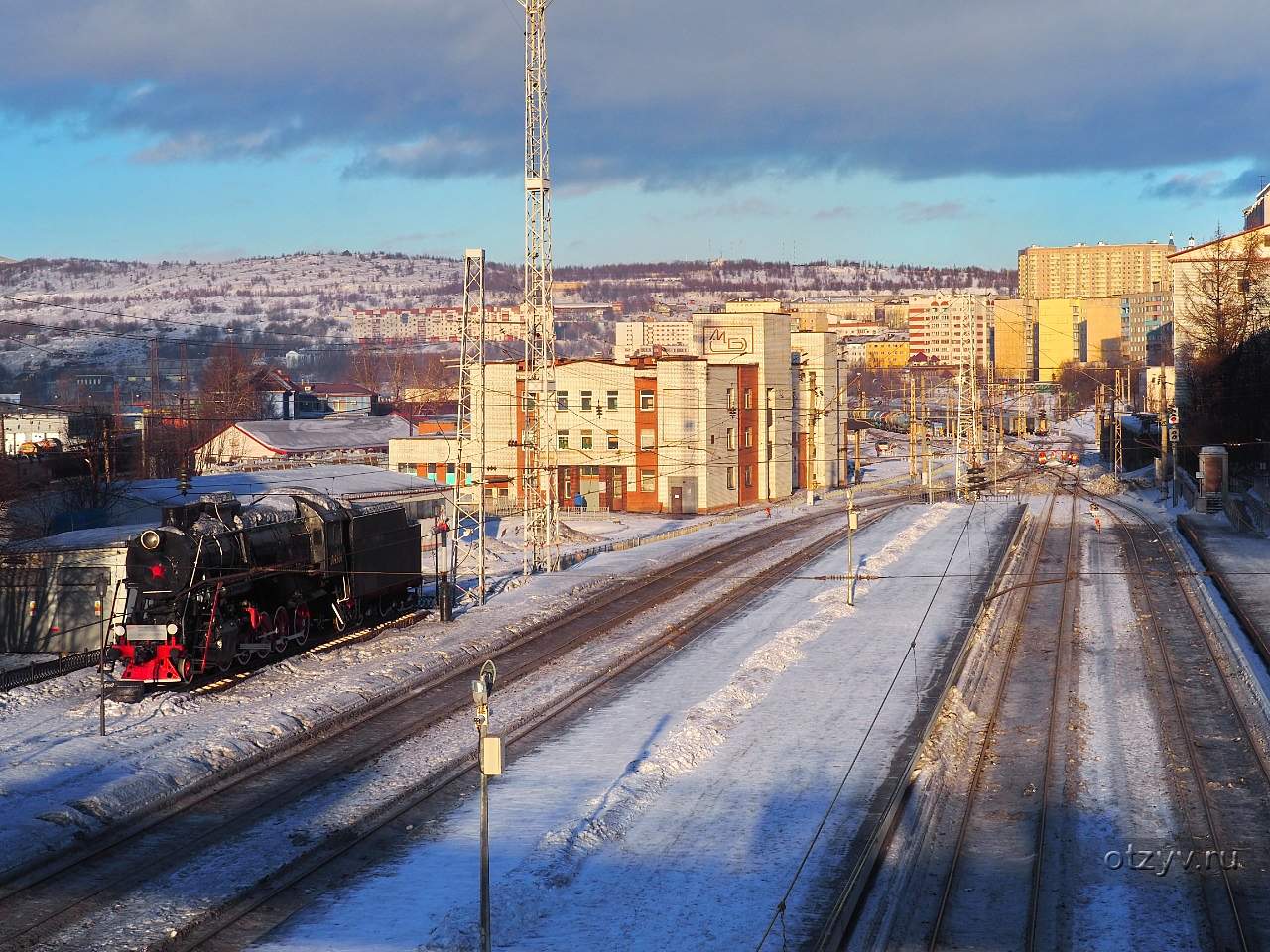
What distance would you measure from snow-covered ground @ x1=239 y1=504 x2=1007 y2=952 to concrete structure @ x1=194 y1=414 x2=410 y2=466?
5355 cm

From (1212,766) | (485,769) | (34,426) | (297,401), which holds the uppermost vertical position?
(297,401)

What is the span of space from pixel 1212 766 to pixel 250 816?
625 inches

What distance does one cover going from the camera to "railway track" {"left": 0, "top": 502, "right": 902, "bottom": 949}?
15609 millimetres

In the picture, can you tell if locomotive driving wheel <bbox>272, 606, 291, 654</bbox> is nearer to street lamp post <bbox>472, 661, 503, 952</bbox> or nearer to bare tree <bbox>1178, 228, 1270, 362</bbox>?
street lamp post <bbox>472, 661, 503, 952</bbox>

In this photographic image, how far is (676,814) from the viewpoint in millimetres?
19547

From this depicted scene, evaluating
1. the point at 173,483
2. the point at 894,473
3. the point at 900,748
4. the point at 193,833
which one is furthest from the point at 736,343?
the point at 193,833

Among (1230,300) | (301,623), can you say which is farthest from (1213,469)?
(301,623)

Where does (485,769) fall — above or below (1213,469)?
below

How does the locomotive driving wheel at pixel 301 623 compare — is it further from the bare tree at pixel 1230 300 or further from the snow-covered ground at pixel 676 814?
the bare tree at pixel 1230 300

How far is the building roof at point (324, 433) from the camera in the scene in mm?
81500

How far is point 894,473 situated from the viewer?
99938mm

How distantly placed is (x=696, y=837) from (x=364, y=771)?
6360 mm

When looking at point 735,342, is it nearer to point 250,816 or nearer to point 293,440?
point 293,440

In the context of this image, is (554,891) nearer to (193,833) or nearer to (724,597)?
(193,833)
